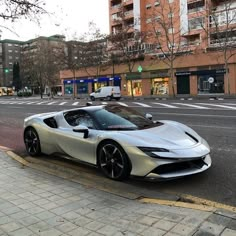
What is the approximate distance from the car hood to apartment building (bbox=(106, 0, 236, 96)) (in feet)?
104

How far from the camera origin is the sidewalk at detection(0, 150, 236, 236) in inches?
136

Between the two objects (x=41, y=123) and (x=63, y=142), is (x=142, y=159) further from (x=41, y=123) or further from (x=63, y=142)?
(x=41, y=123)

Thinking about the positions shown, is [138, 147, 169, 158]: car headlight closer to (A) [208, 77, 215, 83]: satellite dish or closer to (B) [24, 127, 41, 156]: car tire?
(B) [24, 127, 41, 156]: car tire

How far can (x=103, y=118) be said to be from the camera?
20.3 feet

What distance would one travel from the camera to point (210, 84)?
133 ft

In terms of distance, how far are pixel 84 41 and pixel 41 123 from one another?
4895cm

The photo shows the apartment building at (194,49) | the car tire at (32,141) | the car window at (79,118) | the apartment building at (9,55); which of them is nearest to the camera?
the car window at (79,118)

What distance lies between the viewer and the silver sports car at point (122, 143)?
499 cm

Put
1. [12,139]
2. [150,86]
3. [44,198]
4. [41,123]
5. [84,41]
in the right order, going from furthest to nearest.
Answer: [84,41]
[150,86]
[12,139]
[41,123]
[44,198]

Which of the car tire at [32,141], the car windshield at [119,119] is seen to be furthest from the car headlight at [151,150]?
the car tire at [32,141]

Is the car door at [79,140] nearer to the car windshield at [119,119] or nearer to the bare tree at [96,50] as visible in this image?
the car windshield at [119,119]

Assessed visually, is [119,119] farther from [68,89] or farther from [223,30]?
[68,89]

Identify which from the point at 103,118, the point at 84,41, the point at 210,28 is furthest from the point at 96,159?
the point at 84,41

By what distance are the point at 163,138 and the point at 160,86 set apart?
41.5 meters
